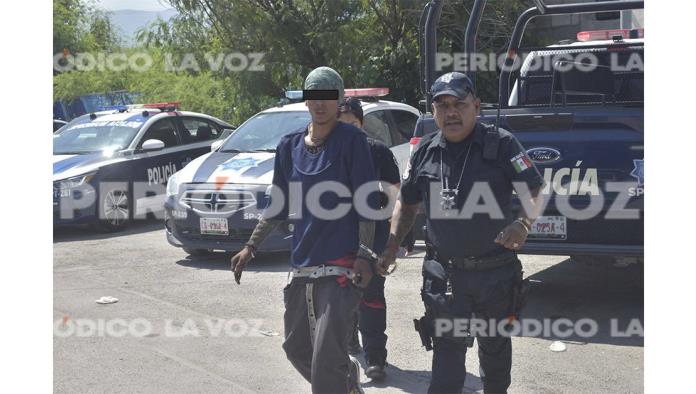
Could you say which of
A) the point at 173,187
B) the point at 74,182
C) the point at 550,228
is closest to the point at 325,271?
the point at 550,228

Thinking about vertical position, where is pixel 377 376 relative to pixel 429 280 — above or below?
below

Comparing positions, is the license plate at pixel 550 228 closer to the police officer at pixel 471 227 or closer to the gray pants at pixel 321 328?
the police officer at pixel 471 227

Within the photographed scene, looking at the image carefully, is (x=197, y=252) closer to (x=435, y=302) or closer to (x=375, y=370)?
(x=375, y=370)

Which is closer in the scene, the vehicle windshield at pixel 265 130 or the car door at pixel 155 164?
the vehicle windshield at pixel 265 130

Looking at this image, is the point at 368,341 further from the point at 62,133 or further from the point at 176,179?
the point at 62,133

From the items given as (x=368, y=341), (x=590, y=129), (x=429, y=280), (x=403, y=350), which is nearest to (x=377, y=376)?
(x=368, y=341)

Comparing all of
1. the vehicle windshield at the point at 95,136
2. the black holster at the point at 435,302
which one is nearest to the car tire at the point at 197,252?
the vehicle windshield at the point at 95,136

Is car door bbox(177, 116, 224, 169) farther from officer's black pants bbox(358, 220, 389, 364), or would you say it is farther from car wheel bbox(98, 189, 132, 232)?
officer's black pants bbox(358, 220, 389, 364)

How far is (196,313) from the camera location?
7.64 metres

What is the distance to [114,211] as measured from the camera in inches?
472

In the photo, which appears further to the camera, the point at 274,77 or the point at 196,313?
the point at 274,77

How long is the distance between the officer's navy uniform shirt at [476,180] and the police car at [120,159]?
7.97 meters

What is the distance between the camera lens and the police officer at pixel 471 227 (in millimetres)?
4441

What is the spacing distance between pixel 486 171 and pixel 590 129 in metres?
2.36
